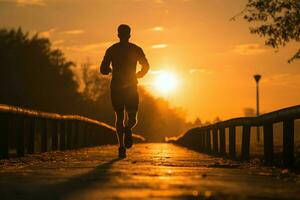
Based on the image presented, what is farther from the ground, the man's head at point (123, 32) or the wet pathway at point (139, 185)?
the man's head at point (123, 32)

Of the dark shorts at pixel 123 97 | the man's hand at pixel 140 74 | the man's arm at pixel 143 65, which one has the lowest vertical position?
the dark shorts at pixel 123 97

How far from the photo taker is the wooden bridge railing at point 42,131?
39.7 ft

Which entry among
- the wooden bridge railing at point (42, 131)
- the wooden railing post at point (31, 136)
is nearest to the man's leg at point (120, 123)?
the wooden bridge railing at point (42, 131)

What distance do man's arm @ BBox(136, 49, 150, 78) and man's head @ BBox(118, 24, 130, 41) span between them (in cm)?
42

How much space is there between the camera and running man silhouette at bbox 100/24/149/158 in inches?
497

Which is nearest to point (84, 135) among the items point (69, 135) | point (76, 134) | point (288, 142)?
point (76, 134)

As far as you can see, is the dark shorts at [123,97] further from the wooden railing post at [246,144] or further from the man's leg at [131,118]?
the wooden railing post at [246,144]

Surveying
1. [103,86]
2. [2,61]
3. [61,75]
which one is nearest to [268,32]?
[2,61]

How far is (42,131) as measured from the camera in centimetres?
Answer: 1569

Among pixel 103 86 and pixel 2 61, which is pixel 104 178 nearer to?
pixel 2 61

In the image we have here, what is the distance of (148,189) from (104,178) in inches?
52.7

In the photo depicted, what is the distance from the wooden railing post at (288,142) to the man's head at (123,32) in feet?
12.8

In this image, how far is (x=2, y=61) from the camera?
6294 cm

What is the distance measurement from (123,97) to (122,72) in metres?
0.48
